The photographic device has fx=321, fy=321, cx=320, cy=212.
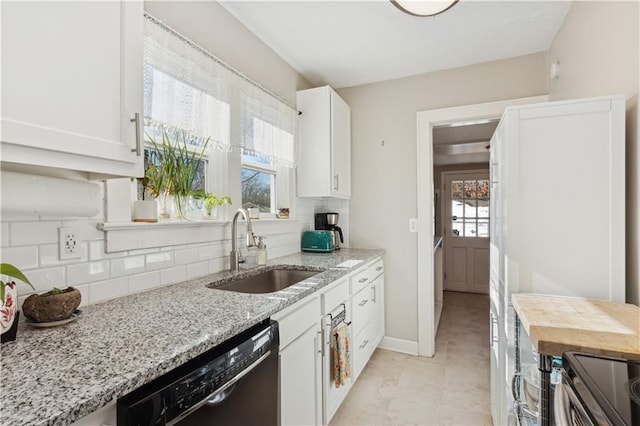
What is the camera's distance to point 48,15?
2.78 feet

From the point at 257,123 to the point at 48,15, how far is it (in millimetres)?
1389

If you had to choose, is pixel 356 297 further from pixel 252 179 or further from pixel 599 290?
pixel 599 290

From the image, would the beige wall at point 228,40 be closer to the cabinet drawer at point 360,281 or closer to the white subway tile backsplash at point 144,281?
the white subway tile backsplash at point 144,281

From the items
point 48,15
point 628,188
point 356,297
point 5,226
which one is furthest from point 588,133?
point 5,226

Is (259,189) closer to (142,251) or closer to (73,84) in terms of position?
(142,251)

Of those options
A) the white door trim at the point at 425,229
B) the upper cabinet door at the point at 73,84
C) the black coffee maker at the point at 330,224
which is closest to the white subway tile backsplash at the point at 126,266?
the upper cabinet door at the point at 73,84

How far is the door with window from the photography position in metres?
5.22

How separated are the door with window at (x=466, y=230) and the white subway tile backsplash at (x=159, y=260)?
4.87 metres

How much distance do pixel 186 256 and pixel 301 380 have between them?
0.83m

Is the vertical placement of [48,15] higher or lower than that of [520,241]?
higher

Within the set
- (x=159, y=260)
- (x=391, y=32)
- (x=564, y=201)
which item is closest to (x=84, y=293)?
(x=159, y=260)

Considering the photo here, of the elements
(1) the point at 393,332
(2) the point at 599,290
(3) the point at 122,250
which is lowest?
(1) the point at 393,332

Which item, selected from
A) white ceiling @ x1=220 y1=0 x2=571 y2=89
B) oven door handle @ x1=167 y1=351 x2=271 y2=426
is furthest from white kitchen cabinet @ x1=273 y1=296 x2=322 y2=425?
white ceiling @ x1=220 y1=0 x2=571 y2=89

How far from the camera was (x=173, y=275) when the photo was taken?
1.58 meters
